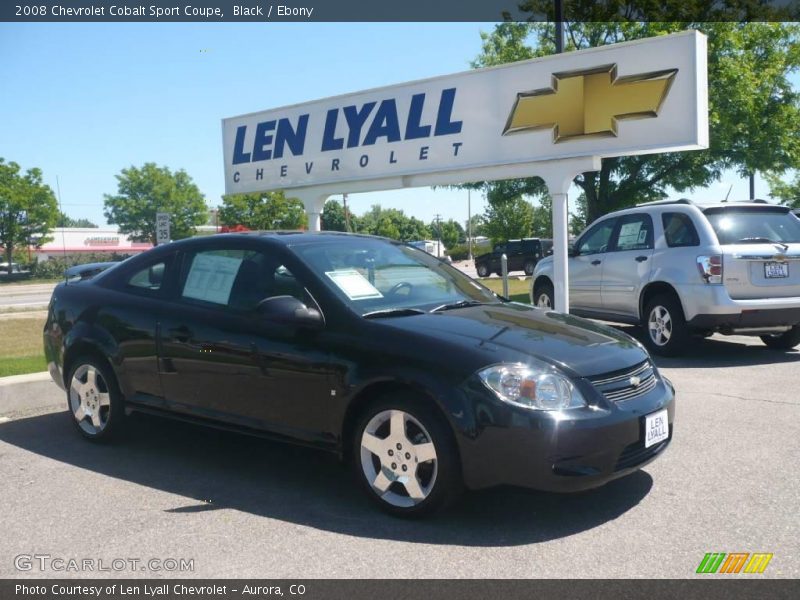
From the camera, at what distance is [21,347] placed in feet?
36.6

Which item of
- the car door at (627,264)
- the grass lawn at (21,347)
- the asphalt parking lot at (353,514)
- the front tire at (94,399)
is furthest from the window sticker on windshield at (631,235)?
the grass lawn at (21,347)

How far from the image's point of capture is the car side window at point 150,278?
5430 mm

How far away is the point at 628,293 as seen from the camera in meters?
9.50

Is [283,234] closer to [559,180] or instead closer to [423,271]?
[423,271]

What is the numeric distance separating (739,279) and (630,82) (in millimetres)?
3146

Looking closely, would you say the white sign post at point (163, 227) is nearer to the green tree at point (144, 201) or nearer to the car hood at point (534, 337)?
the car hood at point (534, 337)

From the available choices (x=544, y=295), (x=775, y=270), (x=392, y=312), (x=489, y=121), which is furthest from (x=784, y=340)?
(x=392, y=312)

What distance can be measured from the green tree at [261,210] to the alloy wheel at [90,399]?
184ft

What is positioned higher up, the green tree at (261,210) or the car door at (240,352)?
the green tree at (261,210)

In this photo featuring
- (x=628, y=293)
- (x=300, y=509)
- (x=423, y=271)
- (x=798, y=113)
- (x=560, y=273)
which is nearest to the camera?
(x=300, y=509)

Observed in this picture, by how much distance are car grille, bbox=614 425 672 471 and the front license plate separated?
0.03 m

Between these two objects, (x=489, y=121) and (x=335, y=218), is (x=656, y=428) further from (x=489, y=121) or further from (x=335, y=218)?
(x=335, y=218)

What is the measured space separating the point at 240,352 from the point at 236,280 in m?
0.53
